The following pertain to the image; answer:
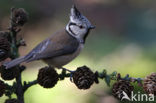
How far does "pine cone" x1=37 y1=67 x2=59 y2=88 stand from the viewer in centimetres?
99

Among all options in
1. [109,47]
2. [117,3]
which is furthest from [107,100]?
[117,3]

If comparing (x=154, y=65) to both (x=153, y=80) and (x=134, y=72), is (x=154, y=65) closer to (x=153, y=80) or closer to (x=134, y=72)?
(x=134, y=72)

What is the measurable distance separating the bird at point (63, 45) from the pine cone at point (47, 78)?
0.19 m

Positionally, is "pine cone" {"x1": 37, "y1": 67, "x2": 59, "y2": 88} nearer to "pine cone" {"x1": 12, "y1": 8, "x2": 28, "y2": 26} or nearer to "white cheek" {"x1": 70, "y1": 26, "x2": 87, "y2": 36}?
"pine cone" {"x1": 12, "y1": 8, "x2": 28, "y2": 26}

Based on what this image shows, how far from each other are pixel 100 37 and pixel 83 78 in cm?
204

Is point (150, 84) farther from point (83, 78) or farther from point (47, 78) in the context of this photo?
point (47, 78)

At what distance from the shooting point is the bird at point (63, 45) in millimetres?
1262

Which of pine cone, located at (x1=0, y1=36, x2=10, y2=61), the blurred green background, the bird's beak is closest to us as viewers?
pine cone, located at (x1=0, y1=36, x2=10, y2=61)

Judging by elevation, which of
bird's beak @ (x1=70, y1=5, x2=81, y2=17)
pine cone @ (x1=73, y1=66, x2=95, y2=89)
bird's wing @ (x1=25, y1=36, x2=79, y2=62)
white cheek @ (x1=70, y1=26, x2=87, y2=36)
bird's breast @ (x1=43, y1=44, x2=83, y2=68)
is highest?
bird's beak @ (x1=70, y1=5, x2=81, y2=17)

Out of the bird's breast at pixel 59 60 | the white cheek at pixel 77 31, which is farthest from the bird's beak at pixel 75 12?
the bird's breast at pixel 59 60

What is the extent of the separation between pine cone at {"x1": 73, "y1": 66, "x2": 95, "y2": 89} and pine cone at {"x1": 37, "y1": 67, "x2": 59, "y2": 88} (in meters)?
0.06

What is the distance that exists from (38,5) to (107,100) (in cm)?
160

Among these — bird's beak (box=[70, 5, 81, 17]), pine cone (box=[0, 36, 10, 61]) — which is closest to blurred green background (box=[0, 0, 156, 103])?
bird's beak (box=[70, 5, 81, 17])

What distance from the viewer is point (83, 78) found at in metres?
0.99
